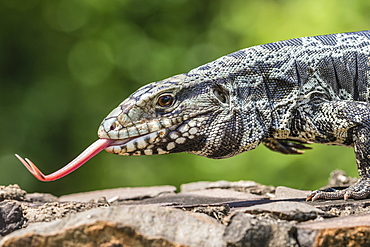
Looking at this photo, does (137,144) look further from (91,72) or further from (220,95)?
(91,72)

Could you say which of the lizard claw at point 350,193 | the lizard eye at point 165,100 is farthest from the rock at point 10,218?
the lizard claw at point 350,193

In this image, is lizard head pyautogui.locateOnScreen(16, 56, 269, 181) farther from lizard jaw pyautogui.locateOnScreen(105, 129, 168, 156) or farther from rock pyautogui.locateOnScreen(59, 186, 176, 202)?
rock pyautogui.locateOnScreen(59, 186, 176, 202)

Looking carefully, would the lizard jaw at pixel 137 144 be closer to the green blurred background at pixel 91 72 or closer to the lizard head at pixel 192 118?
the lizard head at pixel 192 118

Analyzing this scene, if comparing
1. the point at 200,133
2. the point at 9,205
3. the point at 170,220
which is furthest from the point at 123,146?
the point at 170,220

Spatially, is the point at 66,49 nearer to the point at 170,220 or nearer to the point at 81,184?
the point at 81,184

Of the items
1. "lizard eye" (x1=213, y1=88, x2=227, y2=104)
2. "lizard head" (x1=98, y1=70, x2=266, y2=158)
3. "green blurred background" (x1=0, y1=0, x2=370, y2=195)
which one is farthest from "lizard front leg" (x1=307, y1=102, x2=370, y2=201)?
"green blurred background" (x1=0, y1=0, x2=370, y2=195)

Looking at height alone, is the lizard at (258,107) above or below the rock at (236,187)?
above

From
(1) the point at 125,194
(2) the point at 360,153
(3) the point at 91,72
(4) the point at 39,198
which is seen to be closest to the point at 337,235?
(2) the point at 360,153
